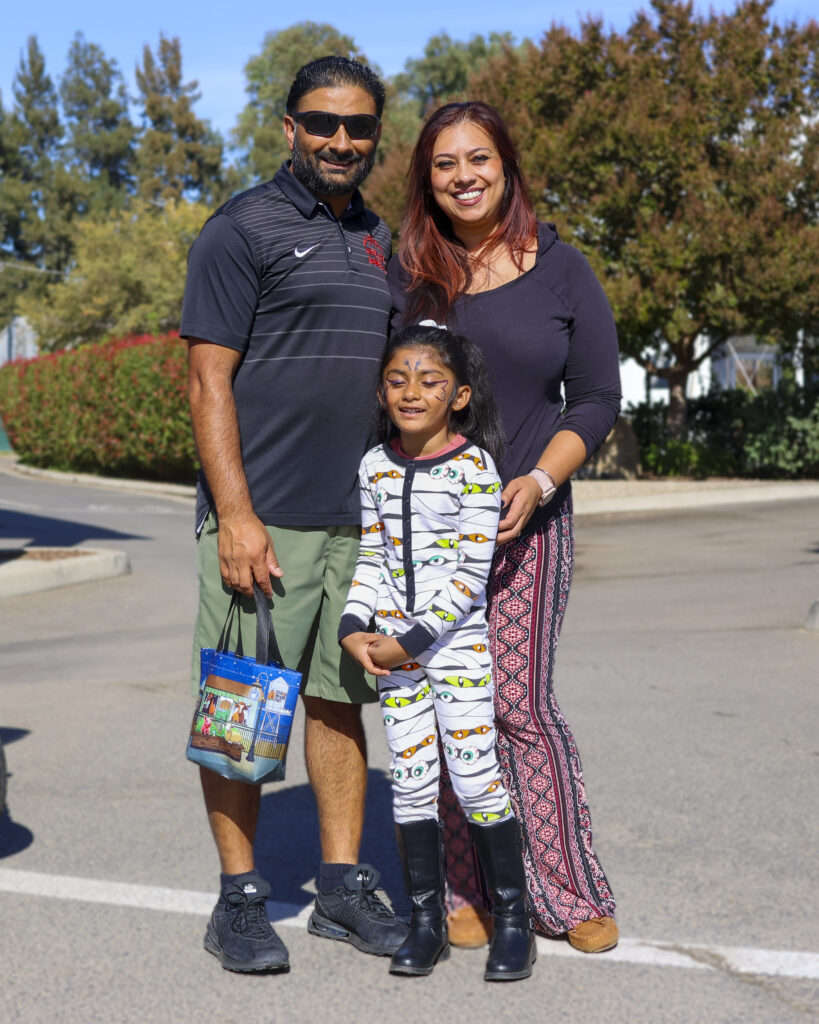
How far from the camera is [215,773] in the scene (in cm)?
330

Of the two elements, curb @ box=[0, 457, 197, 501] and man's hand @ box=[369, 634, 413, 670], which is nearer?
man's hand @ box=[369, 634, 413, 670]

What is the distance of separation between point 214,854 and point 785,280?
59.5 feet

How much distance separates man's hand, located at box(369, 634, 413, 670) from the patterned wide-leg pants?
0.34 meters

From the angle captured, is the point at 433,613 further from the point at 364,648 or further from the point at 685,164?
the point at 685,164

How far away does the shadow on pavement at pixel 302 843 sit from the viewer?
388 centimetres

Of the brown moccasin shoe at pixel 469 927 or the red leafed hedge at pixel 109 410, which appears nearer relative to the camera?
the brown moccasin shoe at pixel 469 927

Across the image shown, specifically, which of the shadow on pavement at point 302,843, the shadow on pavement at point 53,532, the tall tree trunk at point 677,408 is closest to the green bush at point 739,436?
the tall tree trunk at point 677,408

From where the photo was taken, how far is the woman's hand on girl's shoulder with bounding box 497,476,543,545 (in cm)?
306

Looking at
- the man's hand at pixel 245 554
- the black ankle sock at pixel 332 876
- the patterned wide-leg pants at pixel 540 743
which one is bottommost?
the black ankle sock at pixel 332 876

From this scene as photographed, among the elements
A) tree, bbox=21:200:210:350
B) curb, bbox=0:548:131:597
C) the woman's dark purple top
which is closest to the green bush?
curb, bbox=0:548:131:597

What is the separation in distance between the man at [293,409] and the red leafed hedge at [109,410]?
19165mm

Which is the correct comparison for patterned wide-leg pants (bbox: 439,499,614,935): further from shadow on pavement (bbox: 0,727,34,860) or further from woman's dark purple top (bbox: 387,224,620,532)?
shadow on pavement (bbox: 0,727,34,860)

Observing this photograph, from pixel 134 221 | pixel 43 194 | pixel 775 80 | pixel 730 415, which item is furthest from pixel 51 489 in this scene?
pixel 43 194

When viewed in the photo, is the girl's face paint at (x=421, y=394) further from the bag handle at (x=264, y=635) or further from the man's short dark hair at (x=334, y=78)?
the man's short dark hair at (x=334, y=78)
